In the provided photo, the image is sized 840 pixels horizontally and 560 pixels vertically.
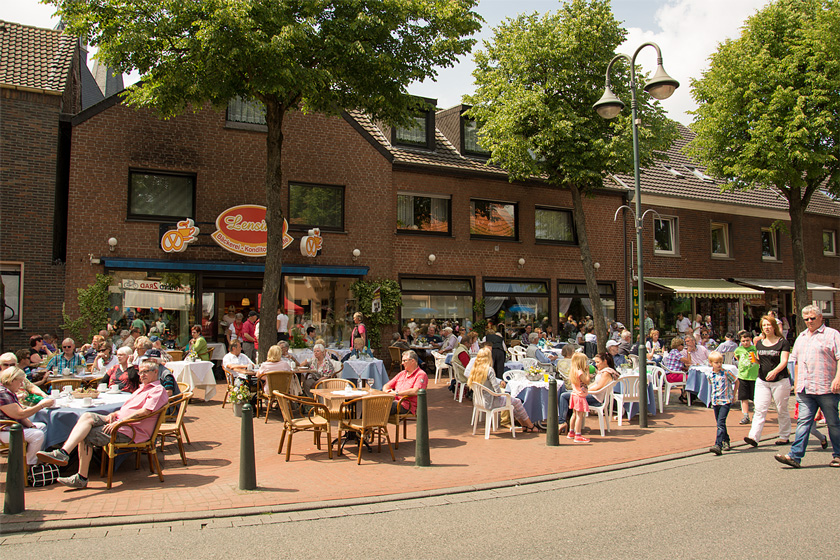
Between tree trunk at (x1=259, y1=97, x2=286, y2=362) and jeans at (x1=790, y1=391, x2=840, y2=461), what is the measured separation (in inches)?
347

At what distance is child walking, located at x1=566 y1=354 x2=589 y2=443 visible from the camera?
9070mm

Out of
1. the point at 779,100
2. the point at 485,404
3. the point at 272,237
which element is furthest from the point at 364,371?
the point at 779,100

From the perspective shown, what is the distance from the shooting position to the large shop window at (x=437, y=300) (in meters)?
18.1

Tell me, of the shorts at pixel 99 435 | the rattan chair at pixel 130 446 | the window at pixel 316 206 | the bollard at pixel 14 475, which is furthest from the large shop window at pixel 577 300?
the bollard at pixel 14 475

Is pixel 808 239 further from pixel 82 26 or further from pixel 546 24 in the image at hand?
pixel 82 26

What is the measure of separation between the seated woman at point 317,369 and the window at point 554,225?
11583 mm

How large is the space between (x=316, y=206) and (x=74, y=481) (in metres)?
11.2

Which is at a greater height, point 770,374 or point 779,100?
point 779,100

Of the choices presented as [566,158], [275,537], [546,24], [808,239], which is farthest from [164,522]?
[808,239]

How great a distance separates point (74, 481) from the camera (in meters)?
6.43

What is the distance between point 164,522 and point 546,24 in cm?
1658

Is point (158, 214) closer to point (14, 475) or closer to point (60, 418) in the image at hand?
point (60, 418)

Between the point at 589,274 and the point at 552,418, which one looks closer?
the point at 552,418

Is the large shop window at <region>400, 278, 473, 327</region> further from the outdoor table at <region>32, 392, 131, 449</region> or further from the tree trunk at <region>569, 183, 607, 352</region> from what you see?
the outdoor table at <region>32, 392, 131, 449</region>
